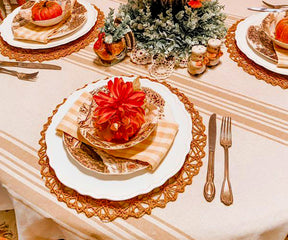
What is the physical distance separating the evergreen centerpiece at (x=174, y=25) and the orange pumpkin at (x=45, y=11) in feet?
0.79

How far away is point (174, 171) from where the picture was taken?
55cm

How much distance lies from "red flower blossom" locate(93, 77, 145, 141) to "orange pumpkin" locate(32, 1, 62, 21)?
509 millimetres

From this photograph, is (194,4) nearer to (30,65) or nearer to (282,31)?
(282,31)

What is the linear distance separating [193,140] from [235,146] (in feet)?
0.34

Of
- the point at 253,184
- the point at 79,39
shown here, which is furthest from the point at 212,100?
the point at 79,39

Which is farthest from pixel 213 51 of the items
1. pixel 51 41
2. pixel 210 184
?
pixel 51 41

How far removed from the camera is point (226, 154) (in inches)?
23.7

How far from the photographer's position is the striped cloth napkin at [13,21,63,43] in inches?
35.6

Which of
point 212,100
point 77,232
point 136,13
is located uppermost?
point 136,13

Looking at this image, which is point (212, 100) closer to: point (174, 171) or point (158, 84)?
point (158, 84)

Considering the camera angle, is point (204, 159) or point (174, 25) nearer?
point (204, 159)

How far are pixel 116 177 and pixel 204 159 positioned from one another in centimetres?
21

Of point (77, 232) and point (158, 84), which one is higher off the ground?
point (158, 84)

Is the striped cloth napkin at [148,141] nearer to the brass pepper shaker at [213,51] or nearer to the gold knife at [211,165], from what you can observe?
the gold knife at [211,165]
